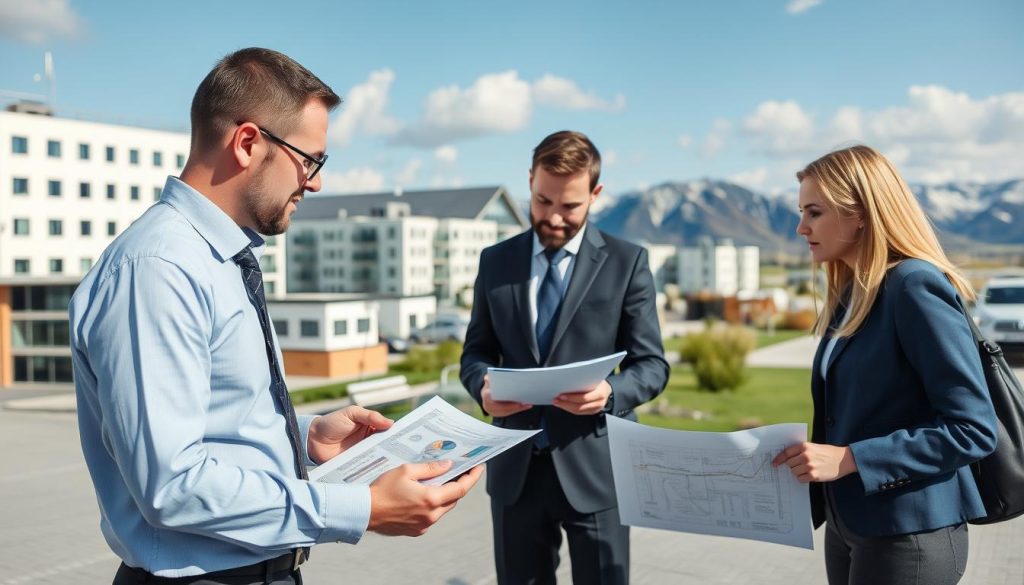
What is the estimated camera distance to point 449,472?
1886 millimetres

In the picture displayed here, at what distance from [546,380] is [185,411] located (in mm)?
1463

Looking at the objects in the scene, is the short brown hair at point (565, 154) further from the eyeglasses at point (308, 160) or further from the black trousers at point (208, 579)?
the black trousers at point (208, 579)

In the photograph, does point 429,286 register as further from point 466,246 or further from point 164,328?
point 164,328

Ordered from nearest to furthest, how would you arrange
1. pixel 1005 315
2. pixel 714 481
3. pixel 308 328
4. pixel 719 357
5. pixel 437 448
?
Result: 1. pixel 437 448
2. pixel 714 481
3. pixel 1005 315
4. pixel 719 357
5. pixel 308 328

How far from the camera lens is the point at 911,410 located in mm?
2367

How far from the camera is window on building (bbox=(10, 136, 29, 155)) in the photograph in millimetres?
47125

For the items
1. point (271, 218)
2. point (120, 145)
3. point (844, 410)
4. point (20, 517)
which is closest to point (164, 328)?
point (271, 218)

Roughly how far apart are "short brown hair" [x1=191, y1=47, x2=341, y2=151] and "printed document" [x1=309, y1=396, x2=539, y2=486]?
0.76m

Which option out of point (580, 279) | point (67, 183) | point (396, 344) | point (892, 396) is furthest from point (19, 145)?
point (892, 396)

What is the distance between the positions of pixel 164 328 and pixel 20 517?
7.36 m

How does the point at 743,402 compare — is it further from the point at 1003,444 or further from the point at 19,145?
the point at 19,145

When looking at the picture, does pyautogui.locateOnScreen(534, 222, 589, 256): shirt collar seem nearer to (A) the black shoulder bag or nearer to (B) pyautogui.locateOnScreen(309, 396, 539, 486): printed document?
(B) pyautogui.locateOnScreen(309, 396, 539, 486): printed document

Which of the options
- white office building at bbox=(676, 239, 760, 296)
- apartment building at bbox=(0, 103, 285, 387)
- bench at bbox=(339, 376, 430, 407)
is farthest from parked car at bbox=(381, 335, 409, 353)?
white office building at bbox=(676, 239, 760, 296)

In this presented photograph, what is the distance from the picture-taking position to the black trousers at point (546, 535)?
3.13 metres
